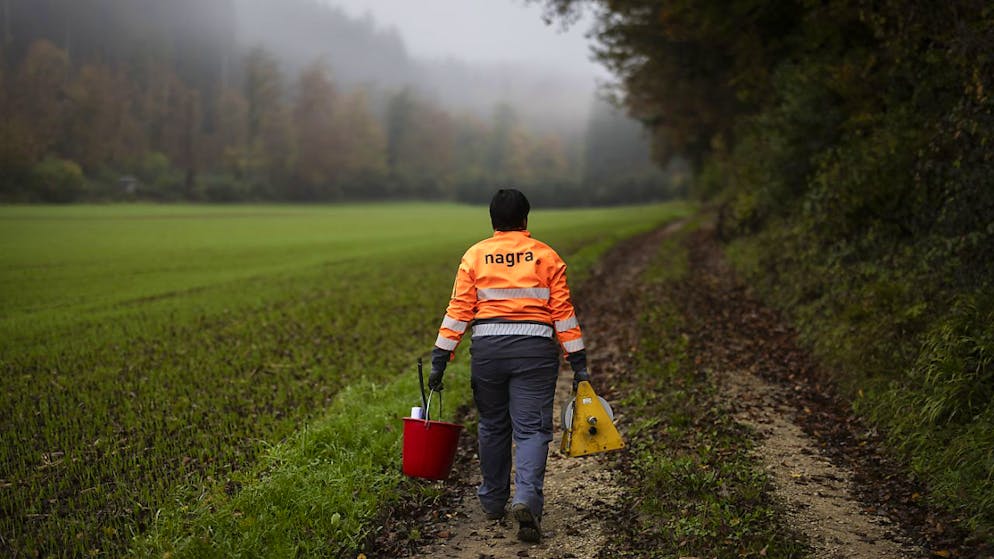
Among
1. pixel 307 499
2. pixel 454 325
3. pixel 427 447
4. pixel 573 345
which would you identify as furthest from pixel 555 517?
pixel 307 499

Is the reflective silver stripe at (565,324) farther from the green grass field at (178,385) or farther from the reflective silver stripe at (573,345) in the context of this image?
the green grass field at (178,385)

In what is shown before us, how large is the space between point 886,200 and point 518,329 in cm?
830

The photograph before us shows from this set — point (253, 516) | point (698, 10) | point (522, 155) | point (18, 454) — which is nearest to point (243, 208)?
point (698, 10)

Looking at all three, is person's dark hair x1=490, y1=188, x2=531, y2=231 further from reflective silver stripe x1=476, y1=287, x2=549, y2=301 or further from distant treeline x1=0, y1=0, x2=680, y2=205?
distant treeline x1=0, y1=0, x2=680, y2=205

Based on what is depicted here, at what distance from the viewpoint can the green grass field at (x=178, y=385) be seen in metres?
5.03

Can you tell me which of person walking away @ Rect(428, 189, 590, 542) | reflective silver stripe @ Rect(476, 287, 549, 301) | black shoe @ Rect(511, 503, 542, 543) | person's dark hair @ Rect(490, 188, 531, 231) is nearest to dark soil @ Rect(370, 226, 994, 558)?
black shoe @ Rect(511, 503, 542, 543)

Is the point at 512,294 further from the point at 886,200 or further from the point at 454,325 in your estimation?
the point at 886,200

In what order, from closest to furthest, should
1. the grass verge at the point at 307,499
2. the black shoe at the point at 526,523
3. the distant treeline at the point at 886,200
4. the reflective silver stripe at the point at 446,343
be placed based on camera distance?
1. the grass verge at the point at 307,499
2. the black shoe at the point at 526,523
3. the reflective silver stripe at the point at 446,343
4. the distant treeline at the point at 886,200

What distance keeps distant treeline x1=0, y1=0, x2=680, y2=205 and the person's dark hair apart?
31.4 feet

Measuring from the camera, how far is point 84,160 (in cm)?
1255

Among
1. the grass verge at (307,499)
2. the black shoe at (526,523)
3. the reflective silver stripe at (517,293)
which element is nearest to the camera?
the grass verge at (307,499)

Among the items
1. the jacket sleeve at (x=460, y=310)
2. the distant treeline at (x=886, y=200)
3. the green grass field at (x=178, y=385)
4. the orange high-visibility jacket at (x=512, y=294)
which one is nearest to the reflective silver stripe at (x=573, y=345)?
the orange high-visibility jacket at (x=512, y=294)

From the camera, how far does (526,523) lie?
15.4 ft

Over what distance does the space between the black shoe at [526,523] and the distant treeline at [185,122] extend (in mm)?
10428
